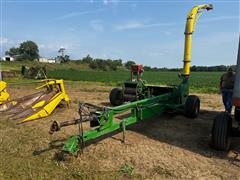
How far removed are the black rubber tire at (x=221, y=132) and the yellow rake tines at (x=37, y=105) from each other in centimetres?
515

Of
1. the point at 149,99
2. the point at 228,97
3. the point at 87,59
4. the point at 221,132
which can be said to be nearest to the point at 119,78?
the point at 228,97

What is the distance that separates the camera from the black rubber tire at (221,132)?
15.2 ft

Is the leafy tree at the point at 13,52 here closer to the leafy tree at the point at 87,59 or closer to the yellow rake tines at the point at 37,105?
the leafy tree at the point at 87,59

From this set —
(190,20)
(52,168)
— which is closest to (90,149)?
(52,168)

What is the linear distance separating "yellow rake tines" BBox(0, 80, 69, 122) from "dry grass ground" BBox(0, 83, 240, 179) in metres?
0.95

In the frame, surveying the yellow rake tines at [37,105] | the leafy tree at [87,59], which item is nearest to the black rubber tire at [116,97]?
the yellow rake tines at [37,105]

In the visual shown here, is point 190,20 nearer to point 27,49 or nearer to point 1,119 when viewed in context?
point 1,119

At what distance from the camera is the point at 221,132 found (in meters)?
4.61

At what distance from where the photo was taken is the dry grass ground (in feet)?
12.8

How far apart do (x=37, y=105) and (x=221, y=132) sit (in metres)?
5.73

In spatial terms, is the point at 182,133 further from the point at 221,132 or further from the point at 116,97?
the point at 116,97

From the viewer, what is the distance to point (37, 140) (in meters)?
5.41

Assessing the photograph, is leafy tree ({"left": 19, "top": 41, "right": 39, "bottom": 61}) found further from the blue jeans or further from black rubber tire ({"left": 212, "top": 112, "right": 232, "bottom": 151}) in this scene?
black rubber tire ({"left": 212, "top": 112, "right": 232, "bottom": 151})

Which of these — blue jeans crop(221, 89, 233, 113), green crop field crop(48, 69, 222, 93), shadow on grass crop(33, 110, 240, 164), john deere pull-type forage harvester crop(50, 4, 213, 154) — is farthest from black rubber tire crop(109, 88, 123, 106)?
green crop field crop(48, 69, 222, 93)
